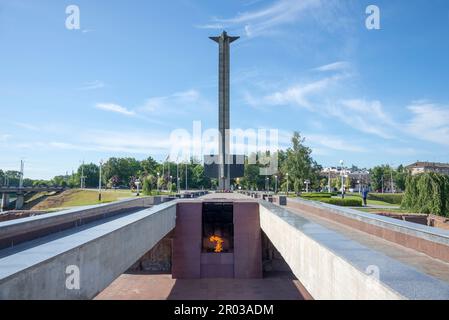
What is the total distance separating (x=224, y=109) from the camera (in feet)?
186

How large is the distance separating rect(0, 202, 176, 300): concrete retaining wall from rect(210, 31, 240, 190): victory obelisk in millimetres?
45223

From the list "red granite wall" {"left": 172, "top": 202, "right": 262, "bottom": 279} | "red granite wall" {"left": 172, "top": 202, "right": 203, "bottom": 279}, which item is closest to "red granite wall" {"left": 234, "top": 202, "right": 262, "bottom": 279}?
"red granite wall" {"left": 172, "top": 202, "right": 262, "bottom": 279}

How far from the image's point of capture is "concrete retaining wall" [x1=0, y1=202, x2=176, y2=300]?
4.77 m

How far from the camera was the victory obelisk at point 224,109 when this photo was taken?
2202 inches

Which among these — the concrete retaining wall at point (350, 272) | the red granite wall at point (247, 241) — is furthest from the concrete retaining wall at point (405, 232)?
the red granite wall at point (247, 241)

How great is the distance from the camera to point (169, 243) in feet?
77.8

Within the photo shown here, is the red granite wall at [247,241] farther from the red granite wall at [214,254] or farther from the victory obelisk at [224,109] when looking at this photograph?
the victory obelisk at [224,109]

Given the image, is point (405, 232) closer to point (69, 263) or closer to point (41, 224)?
point (69, 263)

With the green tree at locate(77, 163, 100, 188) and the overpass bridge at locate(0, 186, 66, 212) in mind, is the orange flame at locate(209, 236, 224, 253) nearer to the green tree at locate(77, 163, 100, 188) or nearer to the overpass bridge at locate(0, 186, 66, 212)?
the overpass bridge at locate(0, 186, 66, 212)

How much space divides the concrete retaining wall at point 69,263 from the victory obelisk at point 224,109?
148 feet
